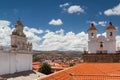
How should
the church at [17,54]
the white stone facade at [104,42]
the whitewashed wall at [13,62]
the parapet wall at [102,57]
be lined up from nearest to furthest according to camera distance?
1. the whitewashed wall at [13,62]
2. the church at [17,54]
3. the parapet wall at [102,57]
4. the white stone facade at [104,42]

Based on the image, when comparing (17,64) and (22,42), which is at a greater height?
(22,42)

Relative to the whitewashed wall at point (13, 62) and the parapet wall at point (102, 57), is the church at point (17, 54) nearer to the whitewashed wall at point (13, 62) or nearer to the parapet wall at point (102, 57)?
the whitewashed wall at point (13, 62)

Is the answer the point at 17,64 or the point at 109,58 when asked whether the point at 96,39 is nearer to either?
the point at 109,58

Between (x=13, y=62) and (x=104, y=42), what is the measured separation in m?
12.5

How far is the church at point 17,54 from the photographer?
25.8 m

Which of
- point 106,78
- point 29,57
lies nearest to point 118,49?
point 29,57

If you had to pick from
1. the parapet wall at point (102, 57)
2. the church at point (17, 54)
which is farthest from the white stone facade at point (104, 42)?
the church at point (17, 54)

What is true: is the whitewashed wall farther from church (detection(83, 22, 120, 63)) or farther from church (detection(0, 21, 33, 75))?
church (detection(83, 22, 120, 63))

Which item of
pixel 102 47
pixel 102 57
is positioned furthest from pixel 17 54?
pixel 102 47

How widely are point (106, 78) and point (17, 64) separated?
17.8m

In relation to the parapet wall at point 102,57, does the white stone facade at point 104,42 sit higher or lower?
higher

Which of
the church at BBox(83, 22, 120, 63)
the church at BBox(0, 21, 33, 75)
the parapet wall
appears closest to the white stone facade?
the church at BBox(83, 22, 120, 63)

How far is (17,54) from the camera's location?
2902 centimetres

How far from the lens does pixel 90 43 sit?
33562 millimetres
